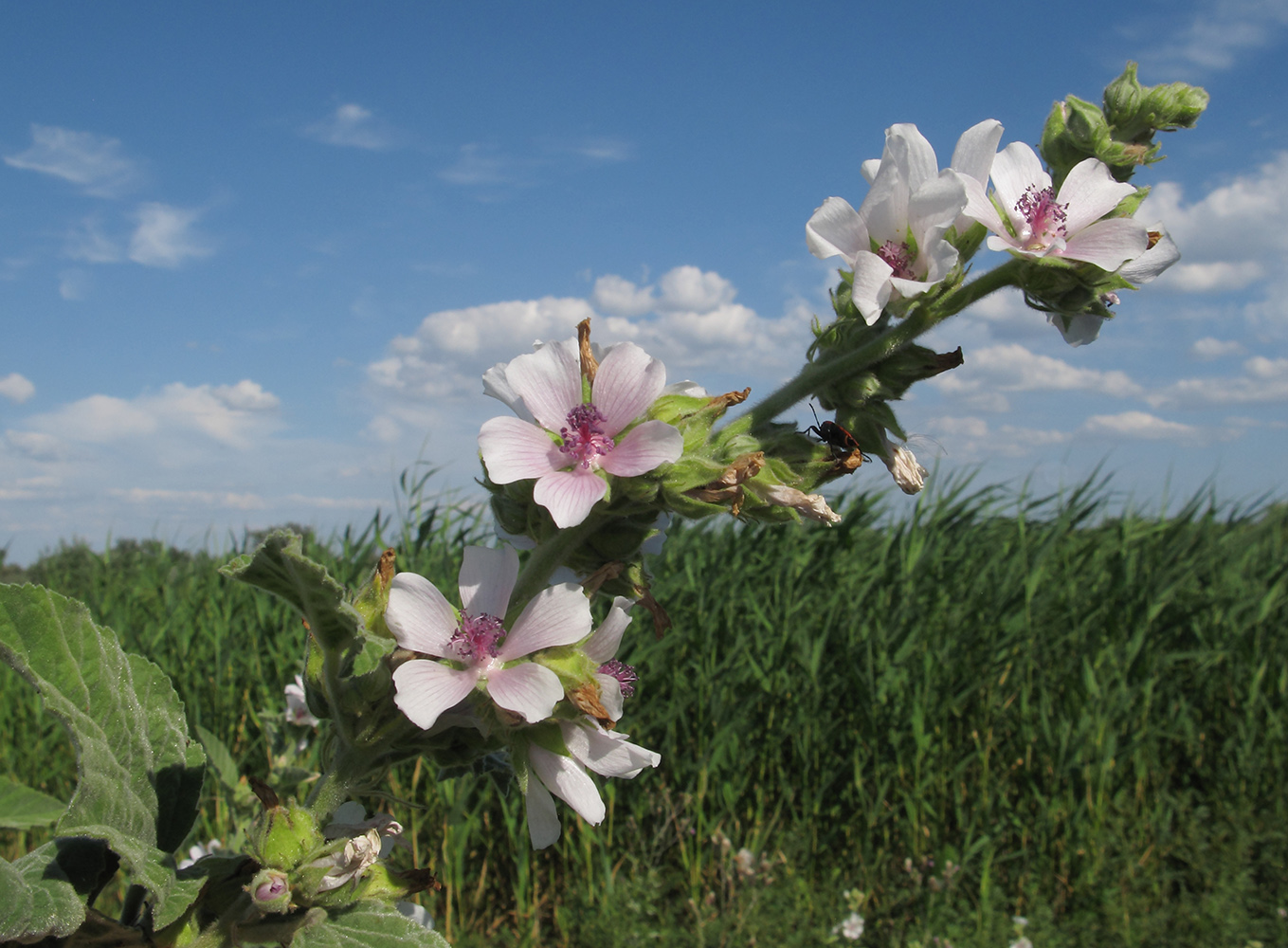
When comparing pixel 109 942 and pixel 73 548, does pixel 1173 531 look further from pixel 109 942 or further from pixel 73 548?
pixel 73 548

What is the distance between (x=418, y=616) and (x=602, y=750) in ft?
1.00

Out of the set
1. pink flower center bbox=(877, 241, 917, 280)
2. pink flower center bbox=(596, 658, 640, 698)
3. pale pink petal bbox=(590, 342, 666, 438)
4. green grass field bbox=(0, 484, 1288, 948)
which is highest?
pink flower center bbox=(877, 241, 917, 280)

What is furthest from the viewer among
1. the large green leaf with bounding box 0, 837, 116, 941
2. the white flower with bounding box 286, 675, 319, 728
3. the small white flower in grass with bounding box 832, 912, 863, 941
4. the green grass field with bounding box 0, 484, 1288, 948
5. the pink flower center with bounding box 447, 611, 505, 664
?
the green grass field with bounding box 0, 484, 1288, 948

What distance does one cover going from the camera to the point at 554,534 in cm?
126

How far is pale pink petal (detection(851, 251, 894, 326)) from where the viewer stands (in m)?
1.22

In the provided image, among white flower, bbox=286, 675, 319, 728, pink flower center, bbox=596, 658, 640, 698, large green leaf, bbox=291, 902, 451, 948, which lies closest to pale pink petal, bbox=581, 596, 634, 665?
pink flower center, bbox=596, 658, 640, 698

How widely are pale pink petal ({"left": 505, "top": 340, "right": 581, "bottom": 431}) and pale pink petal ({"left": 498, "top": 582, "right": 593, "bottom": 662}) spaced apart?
239 millimetres

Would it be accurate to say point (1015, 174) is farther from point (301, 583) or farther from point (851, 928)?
point (851, 928)

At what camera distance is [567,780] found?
47.8 inches

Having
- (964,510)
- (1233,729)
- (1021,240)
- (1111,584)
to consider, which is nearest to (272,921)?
(1021,240)

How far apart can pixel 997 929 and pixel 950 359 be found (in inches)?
169

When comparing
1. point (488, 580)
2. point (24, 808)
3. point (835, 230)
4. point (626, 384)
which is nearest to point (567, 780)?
point (488, 580)

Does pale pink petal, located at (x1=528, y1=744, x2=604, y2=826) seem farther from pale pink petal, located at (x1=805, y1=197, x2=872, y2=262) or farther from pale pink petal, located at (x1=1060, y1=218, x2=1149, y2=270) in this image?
pale pink petal, located at (x1=1060, y1=218, x2=1149, y2=270)

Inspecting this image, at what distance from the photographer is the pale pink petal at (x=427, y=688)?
3.55 ft
